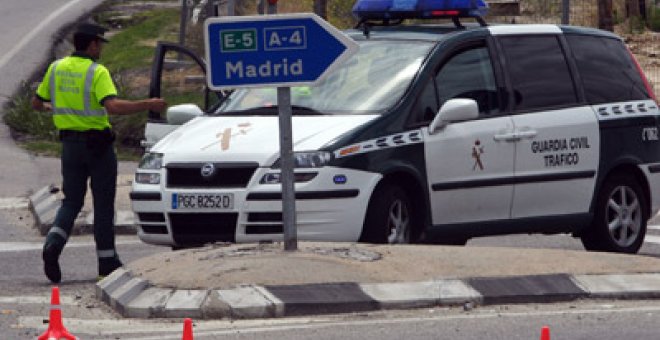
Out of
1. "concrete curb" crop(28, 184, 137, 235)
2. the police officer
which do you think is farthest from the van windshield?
"concrete curb" crop(28, 184, 137, 235)

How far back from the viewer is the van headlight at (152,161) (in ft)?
40.9

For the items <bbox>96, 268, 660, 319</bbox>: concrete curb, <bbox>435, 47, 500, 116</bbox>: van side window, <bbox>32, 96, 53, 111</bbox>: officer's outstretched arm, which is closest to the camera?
<bbox>96, 268, 660, 319</bbox>: concrete curb

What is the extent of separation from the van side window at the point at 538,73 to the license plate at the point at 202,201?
7.86ft

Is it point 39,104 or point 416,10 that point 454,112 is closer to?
point 416,10

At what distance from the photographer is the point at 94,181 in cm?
1240

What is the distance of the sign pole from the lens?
1105 centimetres

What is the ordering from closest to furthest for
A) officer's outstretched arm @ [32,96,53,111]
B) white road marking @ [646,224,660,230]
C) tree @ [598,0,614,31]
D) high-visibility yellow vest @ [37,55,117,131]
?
high-visibility yellow vest @ [37,55,117,131]
officer's outstretched arm @ [32,96,53,111]
white road marking @ [646,224,660,230]
tree @ [598,0,614,31]

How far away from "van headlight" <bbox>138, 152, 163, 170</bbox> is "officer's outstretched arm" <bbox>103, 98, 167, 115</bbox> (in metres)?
0.47

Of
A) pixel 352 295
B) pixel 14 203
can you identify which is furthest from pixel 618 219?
pixel 14 203

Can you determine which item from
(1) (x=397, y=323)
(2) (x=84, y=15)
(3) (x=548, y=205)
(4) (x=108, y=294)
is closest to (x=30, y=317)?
(4) (x=108, y=294)

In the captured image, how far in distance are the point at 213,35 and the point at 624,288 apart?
2.90 m

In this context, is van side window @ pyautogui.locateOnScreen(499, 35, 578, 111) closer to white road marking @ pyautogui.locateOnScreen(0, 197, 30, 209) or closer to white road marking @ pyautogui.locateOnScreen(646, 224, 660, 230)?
white road marking @ pyautogui.locateOnScreen(646, 224, 660, 230)

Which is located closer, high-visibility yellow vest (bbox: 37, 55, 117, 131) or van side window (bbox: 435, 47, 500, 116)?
high-visibility yellow vest (bbox: 37, 55, 117, 131)

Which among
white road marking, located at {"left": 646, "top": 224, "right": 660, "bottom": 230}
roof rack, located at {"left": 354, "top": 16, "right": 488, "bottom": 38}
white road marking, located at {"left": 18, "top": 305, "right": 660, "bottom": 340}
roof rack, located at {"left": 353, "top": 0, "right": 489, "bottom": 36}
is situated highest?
roof rack, located at {"left": 353, "top": 0, "right": 489, "bottom": 36}
